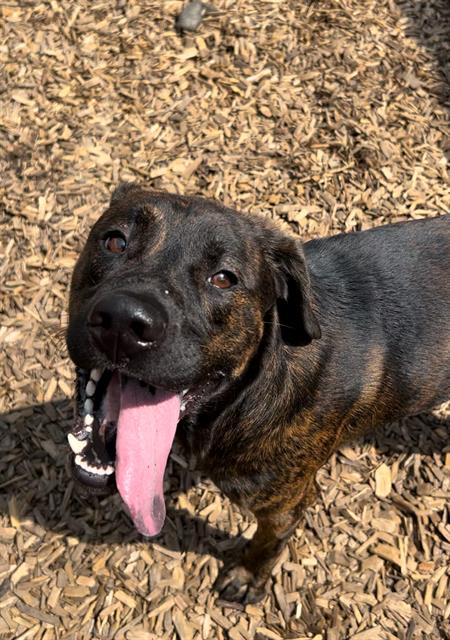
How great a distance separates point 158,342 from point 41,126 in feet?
12.7

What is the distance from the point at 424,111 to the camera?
579 cm

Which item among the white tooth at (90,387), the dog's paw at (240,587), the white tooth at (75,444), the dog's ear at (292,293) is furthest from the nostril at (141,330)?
the dog's paw at (240,587)

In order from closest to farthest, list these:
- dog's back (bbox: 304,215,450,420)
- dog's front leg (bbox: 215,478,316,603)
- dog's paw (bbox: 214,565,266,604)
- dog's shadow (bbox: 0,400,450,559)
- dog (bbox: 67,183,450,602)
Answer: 1. dog (bbox: 67,183,450,602)
2. dog's back (bbox: 304,215,450,420)
3. dog's front leg (bbox: 215,478,316,603)
4. dog's paw (bbox: 214,565,266,604)
5. dog's shadow (bbox: 0,400,450,559)

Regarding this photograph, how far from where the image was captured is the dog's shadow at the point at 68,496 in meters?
4.01

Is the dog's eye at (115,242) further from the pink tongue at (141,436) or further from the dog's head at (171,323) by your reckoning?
the pink tongue at (141,436)

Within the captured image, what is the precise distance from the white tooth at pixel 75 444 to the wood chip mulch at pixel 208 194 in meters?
0.78

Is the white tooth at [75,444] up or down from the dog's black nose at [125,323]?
down

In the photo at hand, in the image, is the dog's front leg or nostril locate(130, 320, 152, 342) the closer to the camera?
nostril locate(130, 320, 152, 342)

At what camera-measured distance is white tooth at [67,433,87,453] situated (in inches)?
107

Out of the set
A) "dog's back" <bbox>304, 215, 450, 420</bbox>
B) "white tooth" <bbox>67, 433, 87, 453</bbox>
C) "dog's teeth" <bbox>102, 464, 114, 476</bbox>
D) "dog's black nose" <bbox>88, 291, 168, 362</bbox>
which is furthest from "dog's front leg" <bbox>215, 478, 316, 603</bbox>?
"dog's black nose" <bbox>88, 291, 168, 362</bbox>

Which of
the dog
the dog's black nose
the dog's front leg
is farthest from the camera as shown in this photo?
the dog's front leg

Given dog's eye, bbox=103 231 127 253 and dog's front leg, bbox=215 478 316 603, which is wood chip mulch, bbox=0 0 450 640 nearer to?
dog's front leg, bbox=215 478 316 603

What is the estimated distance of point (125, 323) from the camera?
7.28 ft

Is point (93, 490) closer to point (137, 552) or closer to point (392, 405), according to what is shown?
point (137, 552)
